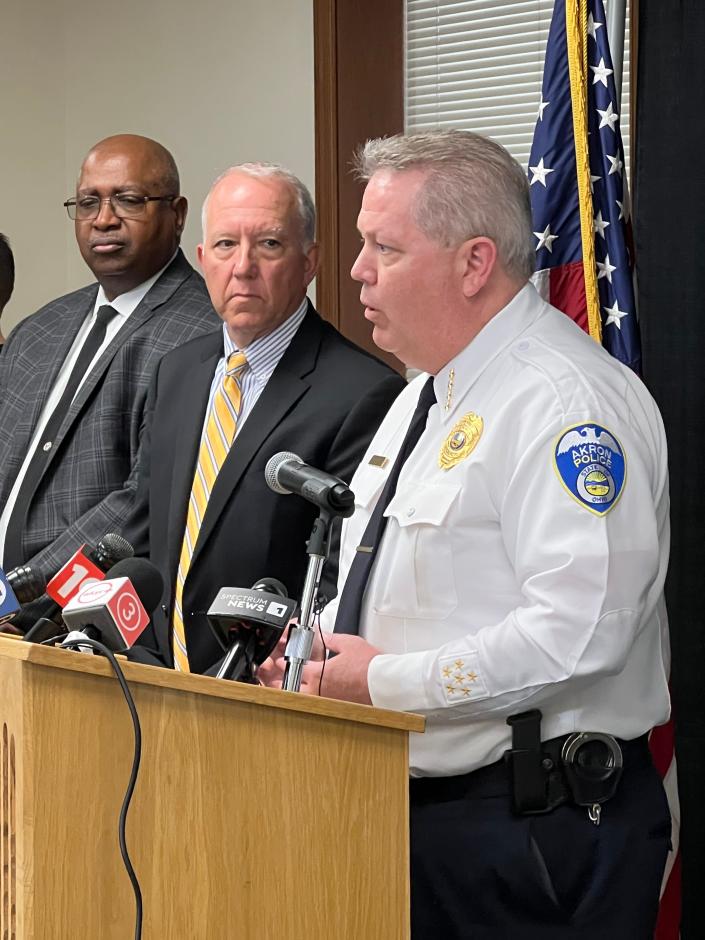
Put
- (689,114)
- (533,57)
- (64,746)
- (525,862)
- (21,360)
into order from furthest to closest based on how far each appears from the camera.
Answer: (533,57) → (21,360) → (689,114) → (525,862) → (64,746)

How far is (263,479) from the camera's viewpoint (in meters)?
2.47

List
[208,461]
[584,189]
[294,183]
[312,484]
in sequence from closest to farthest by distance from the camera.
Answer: [312,484] → [584,189] → [208,461] → [294,183]

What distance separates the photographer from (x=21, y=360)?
128 inches

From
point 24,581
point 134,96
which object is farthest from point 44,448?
point 134,96

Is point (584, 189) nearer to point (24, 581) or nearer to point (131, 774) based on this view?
point (24, 581)

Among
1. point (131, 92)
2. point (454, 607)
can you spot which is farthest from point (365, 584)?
point (131, 92)

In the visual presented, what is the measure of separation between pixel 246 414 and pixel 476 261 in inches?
31.5

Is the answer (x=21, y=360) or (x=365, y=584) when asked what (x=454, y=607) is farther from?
(x=21, y=360)

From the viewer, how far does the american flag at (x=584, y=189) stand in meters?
2.39

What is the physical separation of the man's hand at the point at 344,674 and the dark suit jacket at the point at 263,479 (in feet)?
1.99

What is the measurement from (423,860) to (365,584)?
0.40 metres

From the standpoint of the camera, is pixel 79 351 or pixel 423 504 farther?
pixel 79 351

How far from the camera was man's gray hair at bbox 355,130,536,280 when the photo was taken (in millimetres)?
1927

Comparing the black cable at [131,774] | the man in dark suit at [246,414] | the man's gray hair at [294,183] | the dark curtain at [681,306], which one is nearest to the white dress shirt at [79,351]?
the man in dark suit at [246,414]
